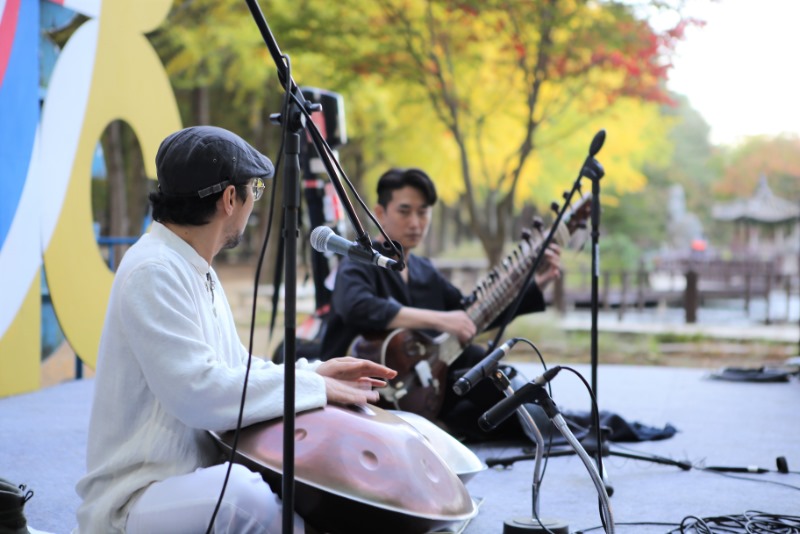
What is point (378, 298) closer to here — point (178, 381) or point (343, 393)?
point (343, 393)

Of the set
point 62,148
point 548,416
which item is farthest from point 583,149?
point 548,416

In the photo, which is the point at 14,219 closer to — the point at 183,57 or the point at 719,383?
the point at 719,383

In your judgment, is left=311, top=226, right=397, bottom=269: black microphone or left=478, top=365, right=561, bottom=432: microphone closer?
left=311, top=226, right=397, bottom=269: black microphone

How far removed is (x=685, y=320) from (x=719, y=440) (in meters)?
6.99

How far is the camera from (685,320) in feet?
36.2

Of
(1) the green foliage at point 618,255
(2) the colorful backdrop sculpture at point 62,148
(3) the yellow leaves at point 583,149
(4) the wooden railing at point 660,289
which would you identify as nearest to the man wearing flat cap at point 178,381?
(2) the colorful backdrop sculpture at point 62,148

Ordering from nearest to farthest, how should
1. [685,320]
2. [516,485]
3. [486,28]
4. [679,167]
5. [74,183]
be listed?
[516,485], [74,183], [486,28], [685,320], [679,167]

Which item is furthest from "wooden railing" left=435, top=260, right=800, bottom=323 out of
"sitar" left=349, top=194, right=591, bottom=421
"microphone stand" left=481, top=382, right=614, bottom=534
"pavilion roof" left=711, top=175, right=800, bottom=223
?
"microphone stand" left=481, top=382, right=614, bottom=534

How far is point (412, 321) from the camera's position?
12.7ft

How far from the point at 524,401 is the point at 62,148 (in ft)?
14.3

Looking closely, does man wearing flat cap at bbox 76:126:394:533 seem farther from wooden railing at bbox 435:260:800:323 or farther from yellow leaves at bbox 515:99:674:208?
wooden railing at bbox 435:260:800:323

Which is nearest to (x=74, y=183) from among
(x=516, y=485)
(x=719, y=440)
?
(x=516, y=485)

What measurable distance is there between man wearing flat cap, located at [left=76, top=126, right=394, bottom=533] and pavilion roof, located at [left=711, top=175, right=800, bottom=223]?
18937 mm

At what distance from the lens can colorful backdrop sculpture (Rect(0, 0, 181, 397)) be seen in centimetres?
505
